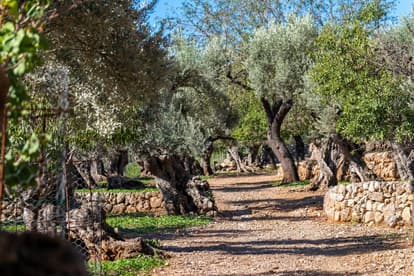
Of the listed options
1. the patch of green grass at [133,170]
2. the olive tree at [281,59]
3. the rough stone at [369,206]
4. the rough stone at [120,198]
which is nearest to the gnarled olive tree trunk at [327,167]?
the olive tree at [281,59]

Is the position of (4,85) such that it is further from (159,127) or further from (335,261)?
(159,127)

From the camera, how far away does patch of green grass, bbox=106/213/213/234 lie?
13.9 meters

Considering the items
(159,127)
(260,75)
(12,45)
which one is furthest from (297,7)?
(12,45)

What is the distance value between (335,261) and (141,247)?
325cm

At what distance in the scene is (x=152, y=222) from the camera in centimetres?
1509

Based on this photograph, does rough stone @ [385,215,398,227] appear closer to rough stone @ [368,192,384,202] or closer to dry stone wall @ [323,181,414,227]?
dry stone wall @ [323,181,414,227]

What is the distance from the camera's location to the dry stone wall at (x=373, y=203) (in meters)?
12.6

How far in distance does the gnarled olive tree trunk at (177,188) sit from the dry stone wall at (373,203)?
3.88 m

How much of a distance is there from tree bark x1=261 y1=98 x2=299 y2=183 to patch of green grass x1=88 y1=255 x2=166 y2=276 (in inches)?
596

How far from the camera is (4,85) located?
2.25 m

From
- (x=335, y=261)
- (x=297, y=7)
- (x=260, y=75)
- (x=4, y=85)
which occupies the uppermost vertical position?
(x=297, y=7)

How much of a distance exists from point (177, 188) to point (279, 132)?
35.1 feet

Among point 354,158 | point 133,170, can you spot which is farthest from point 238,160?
point 354,158

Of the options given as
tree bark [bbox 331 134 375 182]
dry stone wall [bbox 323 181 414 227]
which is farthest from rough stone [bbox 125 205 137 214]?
tree bark [bbox 331 134 375 182]
